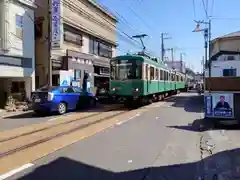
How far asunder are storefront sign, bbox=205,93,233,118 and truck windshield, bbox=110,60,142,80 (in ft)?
27.1

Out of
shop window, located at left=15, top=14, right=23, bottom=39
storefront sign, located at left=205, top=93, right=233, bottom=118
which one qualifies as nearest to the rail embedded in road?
storefront sign, located at left=205, top=93, right=233, bottom=118

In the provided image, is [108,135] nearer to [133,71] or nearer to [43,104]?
[43,104]

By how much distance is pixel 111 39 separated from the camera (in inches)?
1521

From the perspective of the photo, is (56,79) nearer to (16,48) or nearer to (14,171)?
(16,48)

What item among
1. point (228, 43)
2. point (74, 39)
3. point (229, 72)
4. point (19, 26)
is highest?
point (228, 43)

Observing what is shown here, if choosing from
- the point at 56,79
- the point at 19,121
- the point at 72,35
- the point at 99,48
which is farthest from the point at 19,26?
the point at 99,48

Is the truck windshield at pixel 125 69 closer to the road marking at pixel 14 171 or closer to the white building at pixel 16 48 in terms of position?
the white building at pixel 16 48

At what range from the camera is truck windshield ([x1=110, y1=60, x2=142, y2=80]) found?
66.3 ft

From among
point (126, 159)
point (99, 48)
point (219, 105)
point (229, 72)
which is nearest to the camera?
point (126, 159)

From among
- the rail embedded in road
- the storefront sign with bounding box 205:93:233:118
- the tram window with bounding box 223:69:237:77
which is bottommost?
the rail embedded in road

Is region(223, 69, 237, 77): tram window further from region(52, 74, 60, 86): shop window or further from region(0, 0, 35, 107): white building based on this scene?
region(52, 74, 60, 86): shop window

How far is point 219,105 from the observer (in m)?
12.1

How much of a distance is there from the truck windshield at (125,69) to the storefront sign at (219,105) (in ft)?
27.1

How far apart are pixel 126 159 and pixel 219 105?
5.94m
